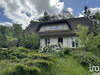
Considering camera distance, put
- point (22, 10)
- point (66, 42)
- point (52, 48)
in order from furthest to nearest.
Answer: point (22, 10) → point (66, 42) → point (52, 48)

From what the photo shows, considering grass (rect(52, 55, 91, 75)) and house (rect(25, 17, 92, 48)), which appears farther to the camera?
house (rect(25, 17, 92, 48))

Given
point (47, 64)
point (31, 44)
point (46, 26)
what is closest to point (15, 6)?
point (46, 26)

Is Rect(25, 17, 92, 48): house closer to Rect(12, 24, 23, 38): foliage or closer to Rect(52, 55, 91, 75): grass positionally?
Rect(52, 55, 91, 75): grass

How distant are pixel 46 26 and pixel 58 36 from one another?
3.64 meters

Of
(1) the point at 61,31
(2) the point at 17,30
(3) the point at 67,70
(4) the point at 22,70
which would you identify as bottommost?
(3) the point at 67,70

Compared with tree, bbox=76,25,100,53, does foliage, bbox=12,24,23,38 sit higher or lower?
higher

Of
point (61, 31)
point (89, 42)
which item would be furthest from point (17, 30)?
point (89, 42)

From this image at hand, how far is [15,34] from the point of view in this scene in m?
45.0

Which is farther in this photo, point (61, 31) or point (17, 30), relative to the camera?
point (17, 30)

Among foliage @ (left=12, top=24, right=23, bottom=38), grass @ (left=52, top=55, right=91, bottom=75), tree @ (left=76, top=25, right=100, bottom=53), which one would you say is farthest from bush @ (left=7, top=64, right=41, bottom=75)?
foliage @ (left=12, top=24, right=23, bottom=38)

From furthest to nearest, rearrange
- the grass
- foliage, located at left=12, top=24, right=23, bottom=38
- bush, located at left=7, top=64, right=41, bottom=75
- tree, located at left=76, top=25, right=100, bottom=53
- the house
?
1. foliage, located at left=12, top=24, right=23, bottom=38
2. the house
3. tree, located at left=76, top=25, right=100, bottom=53
4. the grass
5. bush, located at left=7, top=64, right=41, bottom=75

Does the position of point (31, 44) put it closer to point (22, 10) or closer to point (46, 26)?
point (46, 26)

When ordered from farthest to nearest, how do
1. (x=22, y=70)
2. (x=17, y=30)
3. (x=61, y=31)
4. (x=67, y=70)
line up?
(x=17, y=30), (x=61, y=31), (x=67, y=70), (x=22, y=70)

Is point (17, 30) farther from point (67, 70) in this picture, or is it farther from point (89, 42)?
point (67, 70)
